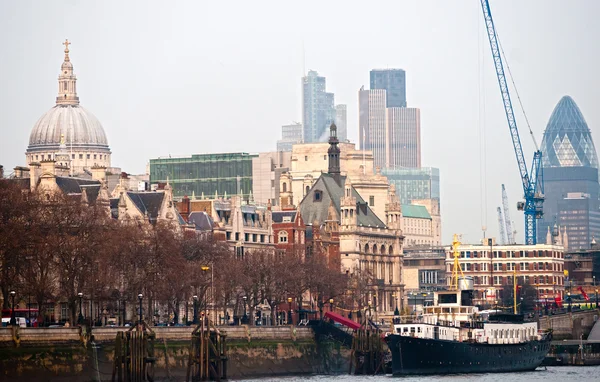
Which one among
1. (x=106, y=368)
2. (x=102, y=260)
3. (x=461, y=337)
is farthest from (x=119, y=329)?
(x=461, y=337)

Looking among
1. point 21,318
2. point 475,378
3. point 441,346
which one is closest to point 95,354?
point 21,318

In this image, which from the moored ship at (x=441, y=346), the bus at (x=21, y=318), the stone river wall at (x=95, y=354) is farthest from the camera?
the moored ship at (x=441, y=346)

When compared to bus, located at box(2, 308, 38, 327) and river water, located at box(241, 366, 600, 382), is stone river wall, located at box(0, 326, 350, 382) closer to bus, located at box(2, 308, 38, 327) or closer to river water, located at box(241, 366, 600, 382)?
river water, located at box(241, 366, 600, 382)

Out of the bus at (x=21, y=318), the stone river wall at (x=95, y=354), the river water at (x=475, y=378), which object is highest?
the bus at (x=21, y=318)

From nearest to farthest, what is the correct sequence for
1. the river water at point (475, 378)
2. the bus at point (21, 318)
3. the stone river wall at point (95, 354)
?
the stone river wall at point (95, 354), the bus at point (21, 318), the river water at point (475, 378)

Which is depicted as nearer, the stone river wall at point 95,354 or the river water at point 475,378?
the stone river wall at point 95,354

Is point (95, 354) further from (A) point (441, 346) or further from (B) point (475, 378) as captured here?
(A) point (441, 346)

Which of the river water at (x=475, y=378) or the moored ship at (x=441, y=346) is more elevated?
the moored ship at (x=441, y=346)

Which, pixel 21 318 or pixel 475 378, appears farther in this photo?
pixel 21 318

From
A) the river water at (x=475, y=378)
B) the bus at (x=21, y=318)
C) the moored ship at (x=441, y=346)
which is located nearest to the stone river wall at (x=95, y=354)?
the river water at (x=475, y=378)

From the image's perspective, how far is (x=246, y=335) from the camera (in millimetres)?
190875

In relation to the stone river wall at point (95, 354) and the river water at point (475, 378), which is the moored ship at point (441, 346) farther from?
the stone river wall at point (95, 354)

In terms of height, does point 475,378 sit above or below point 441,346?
below

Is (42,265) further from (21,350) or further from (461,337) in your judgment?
(461,337)
